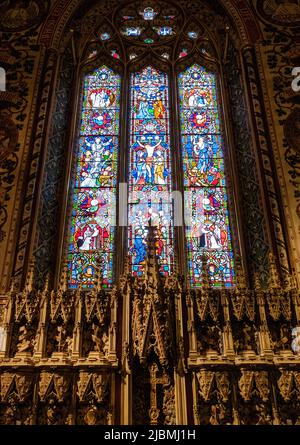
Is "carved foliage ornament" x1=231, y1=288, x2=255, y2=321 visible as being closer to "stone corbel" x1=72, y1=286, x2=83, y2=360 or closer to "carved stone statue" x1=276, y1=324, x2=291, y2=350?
"carved stone statue" x1=276, y1=324, x2=291, y2=350

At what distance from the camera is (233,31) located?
12.2 meters

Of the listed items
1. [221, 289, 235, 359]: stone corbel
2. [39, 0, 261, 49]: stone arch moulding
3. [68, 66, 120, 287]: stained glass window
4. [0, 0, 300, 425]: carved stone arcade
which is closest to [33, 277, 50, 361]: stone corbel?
[0, 0, 300, 425]: carved stone arcade

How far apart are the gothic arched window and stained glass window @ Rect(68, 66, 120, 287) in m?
0.02

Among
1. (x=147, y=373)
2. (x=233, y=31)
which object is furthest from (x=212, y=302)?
(x=233, y=31)

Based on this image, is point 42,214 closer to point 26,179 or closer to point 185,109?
point 26,179

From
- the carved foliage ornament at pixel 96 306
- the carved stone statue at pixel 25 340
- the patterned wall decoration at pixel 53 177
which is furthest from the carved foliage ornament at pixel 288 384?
the patterned wall decoration at pixel 53 177

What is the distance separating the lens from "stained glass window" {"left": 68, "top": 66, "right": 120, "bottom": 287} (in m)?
9.70

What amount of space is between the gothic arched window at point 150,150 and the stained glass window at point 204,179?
0.02 metres

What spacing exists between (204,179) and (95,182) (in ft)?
7.29

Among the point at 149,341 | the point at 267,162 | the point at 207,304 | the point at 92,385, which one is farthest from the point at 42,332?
the point at 267,162

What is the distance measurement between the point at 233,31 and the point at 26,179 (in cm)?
609

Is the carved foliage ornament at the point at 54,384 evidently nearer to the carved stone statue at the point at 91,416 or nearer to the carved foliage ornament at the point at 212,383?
the carved stone statue at the point at 91,416

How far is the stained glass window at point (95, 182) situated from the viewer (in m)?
9.70
